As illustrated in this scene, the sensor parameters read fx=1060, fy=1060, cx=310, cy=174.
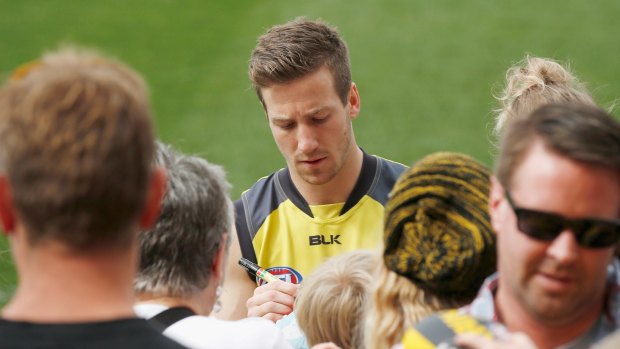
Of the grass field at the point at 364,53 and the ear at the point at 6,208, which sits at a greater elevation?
the grass field at the point at 364,53

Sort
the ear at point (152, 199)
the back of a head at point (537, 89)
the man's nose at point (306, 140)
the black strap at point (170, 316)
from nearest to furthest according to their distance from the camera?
the ear at point (152, 199) → the black strap at point (170, 316) → the back of a head at point (537, 89) → the man's nose at point (306, 140)

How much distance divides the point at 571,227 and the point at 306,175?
2076 mm

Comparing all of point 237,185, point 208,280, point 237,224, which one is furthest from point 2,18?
point 208,280

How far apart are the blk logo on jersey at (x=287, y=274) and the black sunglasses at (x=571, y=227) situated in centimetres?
209

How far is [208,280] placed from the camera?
9.42 feet

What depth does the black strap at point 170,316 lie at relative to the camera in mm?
2712

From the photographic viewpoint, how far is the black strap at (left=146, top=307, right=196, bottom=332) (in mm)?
2712

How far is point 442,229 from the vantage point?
254 cm

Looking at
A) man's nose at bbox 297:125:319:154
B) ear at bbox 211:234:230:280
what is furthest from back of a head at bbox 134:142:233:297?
man's nose at bbox 297:125:319:154

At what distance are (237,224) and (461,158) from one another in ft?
6.00

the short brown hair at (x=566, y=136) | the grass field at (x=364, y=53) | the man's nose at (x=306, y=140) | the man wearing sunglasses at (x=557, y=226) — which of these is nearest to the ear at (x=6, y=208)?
the man wearing sunglasses at (x=557, y=226)

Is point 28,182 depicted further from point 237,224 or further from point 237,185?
point 237,185

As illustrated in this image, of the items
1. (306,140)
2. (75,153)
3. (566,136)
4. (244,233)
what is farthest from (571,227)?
(244,233)

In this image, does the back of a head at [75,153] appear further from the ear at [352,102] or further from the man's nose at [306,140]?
the ear at [352,102]
